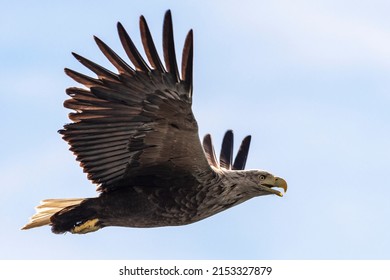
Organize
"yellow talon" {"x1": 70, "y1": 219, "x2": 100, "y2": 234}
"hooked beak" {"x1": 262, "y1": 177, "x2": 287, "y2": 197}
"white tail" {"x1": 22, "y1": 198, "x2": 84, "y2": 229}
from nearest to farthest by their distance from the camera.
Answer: "yellow talon" {"x1": 70, "y1": 219, "x2": 100, "y2": 234}
"white tail" {"x1": 22, "y1": 198, "x2": 84, "y2": 229}
"hooked beak" {"x1": 262, "y1": 177, "x2": 287, "y2": 197}

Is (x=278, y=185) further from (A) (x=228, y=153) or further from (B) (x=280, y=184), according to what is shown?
(A) (x=228, y=153)

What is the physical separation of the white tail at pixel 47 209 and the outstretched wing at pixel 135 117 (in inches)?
20.0

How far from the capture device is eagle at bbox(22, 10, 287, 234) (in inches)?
479

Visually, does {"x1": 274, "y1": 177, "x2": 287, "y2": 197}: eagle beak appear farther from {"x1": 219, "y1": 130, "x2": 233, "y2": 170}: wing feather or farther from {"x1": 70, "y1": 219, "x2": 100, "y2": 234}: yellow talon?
{"x1": 70, "y1": 219, "x2": 100, "y2": 234}: yellow talon

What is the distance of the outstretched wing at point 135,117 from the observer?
39.7 feet

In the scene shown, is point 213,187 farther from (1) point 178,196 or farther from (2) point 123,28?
(2) point 123,28

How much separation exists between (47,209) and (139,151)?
4.82 feet

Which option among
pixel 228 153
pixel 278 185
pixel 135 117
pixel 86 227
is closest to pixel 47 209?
pixel 86 227

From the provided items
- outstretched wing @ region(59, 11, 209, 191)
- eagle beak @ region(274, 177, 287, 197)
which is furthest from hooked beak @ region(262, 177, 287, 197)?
outstretched wing @ region(59, 11, 209, 191)

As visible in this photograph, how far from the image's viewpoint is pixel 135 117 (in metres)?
12.4

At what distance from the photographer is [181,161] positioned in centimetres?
1277

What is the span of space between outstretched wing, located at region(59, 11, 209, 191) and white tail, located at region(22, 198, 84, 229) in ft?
1.66

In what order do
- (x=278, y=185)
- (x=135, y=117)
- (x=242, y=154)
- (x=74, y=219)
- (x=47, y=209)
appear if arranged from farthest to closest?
(x=242, y=154) < (x=278, y=185) < (x=47, y=209) < (x=74, y=219) < (x=135, y=117)

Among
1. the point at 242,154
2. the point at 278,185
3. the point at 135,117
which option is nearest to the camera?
the point at 135,117
